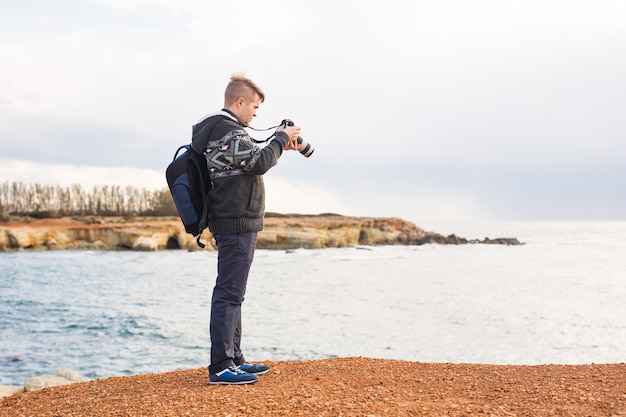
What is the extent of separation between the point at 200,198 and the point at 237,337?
1.19 metres

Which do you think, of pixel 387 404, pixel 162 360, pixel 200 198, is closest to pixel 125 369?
pixel 162 360

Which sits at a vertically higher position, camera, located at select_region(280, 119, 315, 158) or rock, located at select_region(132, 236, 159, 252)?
camera, located at select_region(280, 119, 315, 158)

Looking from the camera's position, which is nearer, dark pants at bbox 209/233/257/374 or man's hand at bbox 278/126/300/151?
dark pants at bbox 209/233/257/374

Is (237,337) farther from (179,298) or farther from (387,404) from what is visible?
(179,298)

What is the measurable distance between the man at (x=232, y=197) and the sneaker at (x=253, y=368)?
22 cm

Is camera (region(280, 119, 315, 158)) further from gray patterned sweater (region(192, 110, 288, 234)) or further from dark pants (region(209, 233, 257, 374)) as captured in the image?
dark pants (region(209, 233, 257, 374))

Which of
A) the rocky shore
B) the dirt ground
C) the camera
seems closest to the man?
the camera

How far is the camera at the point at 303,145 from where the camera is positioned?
13.7 feet

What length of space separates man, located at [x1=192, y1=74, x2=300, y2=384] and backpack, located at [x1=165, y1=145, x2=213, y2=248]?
7 cm

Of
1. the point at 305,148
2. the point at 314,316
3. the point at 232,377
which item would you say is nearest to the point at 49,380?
the point at 232,377

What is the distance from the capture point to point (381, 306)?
15.8m

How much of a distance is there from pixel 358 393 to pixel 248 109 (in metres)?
2.13

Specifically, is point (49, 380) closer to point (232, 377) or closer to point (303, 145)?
point (232, 377)

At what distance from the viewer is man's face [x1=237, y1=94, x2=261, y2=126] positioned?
13.3 feet
